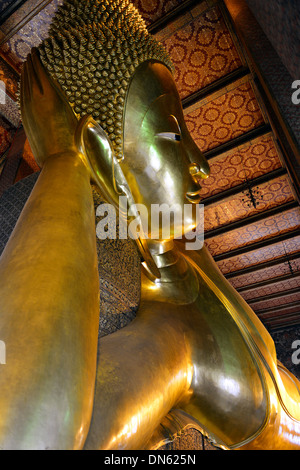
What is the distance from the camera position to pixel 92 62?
0.83m

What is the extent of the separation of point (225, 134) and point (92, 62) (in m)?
2.45

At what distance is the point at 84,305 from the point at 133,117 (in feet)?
1.80

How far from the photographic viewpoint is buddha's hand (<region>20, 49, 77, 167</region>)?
2.46 ft

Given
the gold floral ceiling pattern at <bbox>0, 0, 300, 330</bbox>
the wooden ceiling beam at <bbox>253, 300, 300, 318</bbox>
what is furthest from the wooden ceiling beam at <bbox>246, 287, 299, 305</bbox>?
the wooden ceiling beam at <bbox>253, 300, 300, 318</bbox>

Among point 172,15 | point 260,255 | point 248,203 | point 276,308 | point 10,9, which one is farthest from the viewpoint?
point 276,308

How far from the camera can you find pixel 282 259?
468 cm

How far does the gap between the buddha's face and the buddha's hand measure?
15 cm

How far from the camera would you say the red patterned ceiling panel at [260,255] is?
446 cm

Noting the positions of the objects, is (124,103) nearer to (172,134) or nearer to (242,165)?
(172,134)

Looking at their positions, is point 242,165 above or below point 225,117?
below

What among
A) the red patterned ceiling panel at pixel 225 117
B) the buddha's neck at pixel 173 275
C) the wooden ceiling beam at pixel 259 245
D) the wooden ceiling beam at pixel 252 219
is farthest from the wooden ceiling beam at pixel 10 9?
the wooden ceiling beam at pixel 259 245

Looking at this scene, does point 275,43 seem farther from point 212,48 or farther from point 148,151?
point 212,48

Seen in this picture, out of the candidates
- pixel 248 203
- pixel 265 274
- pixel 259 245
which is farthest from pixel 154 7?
pixel 265 274

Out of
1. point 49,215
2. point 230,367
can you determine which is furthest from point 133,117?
point 230,367
